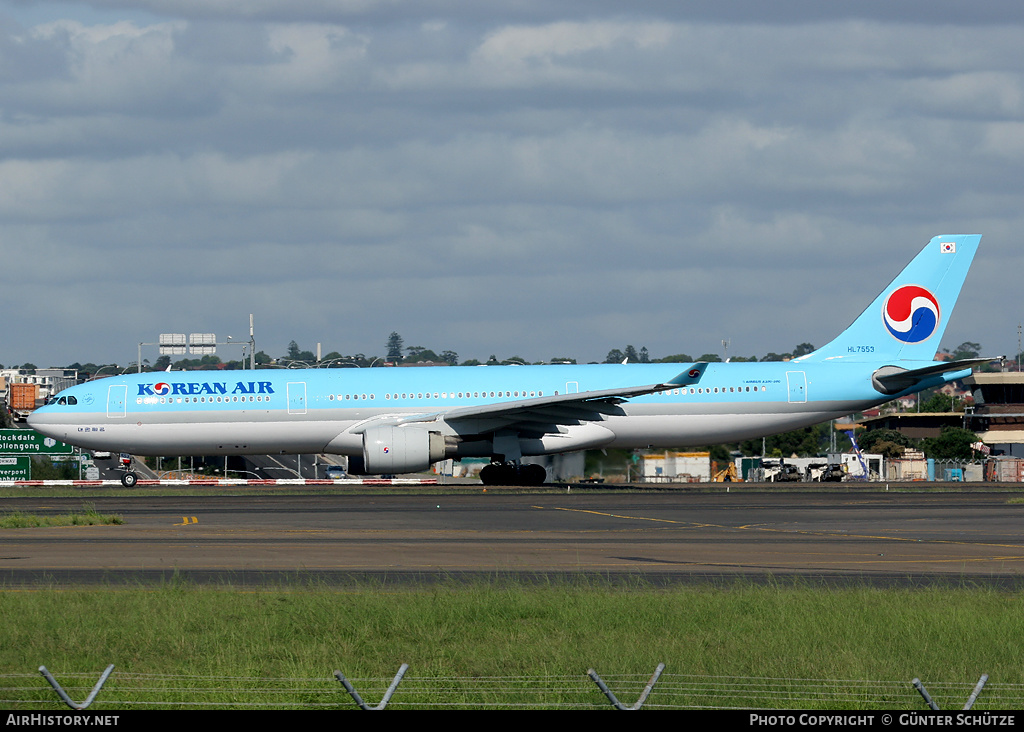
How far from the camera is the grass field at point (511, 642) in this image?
10695 millimetres

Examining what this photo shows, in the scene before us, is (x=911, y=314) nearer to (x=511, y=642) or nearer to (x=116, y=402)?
(x=116, y=402)

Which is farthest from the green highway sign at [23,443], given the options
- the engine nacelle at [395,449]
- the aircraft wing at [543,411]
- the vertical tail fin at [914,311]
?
the vertical tail fin at [914,311]

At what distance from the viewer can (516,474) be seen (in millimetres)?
46188

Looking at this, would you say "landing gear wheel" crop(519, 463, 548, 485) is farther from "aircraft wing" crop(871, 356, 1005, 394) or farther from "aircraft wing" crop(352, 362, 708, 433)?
"aircraft wing" crop(871, 356, 1005, 394)

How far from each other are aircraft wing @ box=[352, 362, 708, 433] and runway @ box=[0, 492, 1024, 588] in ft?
14.2

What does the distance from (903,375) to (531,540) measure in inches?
1001

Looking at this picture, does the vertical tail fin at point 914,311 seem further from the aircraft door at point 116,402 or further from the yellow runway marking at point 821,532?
the aircraft door at point 116,402

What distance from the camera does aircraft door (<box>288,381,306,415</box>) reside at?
44.5 metres

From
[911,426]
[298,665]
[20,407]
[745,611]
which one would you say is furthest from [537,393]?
[911,426]

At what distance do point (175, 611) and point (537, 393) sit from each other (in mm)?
30689

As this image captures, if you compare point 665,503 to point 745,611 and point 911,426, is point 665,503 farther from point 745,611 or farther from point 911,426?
point 911,426

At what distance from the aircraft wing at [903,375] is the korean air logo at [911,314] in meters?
1.88

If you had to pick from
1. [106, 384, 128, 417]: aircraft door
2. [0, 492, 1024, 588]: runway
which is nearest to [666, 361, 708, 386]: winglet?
[0, 492, 1024, 588]: runway

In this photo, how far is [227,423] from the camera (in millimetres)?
44625
